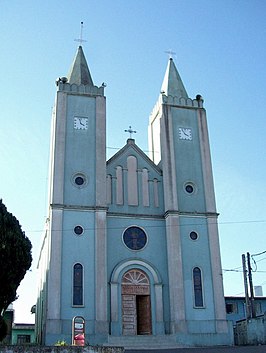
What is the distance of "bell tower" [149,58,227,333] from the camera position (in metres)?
30.6

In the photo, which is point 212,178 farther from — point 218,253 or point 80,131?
point 80,131

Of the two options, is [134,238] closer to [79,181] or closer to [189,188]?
[79,181]

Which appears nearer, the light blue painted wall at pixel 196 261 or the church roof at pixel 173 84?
the light blue painted wall at pixel 196 261

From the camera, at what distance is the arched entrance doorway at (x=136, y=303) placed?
30.3 meters

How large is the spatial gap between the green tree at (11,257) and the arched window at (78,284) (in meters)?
6.63

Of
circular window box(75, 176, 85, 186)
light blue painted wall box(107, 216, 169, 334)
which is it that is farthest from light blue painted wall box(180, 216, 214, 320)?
circular window box(75, 176, 85, 186)

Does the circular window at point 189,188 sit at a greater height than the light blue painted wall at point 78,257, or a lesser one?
greater

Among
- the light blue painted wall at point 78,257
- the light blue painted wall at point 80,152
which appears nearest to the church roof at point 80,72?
the light blue painted wall at point 80,152

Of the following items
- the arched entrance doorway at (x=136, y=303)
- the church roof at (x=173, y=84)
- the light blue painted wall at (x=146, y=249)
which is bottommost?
the arched entrance doorway at (x=136, y=303)

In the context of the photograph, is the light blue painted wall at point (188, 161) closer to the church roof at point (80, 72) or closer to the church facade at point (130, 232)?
the church facade at point (130, 232)

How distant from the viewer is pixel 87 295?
96.1ft

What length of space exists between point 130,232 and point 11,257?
37.0ft

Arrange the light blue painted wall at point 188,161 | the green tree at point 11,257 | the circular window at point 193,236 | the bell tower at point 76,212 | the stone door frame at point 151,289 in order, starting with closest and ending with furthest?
the green tree at point 11,257 → the bell tower at point 76,212 → the stone door frame at point 151,289 → the circular window at point 193,236 → the light blue painted wall at point 188,161

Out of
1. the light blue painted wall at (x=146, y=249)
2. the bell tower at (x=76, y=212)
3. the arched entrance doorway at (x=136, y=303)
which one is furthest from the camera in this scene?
the light blue painted wall at (x=146, y=249)
